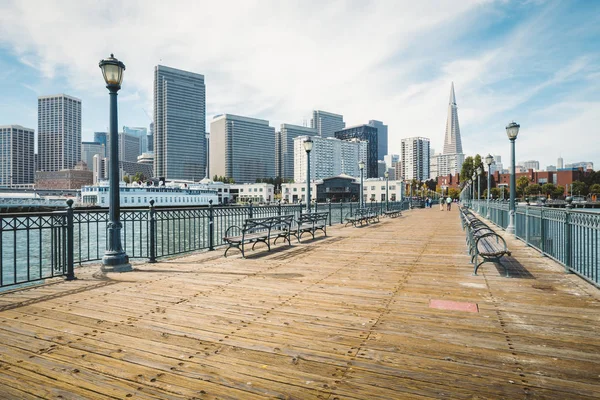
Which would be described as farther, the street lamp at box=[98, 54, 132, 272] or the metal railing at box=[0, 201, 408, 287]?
the street lamp at box=[98, 54, 132, 272]

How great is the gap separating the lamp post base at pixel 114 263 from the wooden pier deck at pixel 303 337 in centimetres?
39

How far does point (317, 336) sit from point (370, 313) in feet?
3.73

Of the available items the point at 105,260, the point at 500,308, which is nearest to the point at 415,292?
the point at 500,308

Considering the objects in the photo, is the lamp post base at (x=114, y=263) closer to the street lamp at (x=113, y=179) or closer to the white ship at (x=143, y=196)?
the street lamp at (x=113, y=179)

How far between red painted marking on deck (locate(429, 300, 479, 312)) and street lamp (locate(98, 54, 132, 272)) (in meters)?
6.47

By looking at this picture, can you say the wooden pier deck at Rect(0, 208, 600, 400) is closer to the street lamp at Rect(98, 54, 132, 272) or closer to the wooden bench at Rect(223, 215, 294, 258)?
the street lamp at Rect(98, 54, 132, 272)

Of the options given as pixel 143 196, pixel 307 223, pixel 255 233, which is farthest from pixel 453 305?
pixel 143 196

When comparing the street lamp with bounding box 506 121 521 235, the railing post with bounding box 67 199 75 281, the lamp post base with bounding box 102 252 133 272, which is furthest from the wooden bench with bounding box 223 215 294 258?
the street lamp with bounding box 506 121 521 235

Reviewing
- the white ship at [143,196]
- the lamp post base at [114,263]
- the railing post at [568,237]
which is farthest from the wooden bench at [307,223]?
the white ship at [143,196]

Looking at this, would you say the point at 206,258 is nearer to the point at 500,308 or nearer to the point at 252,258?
the point at 252,258

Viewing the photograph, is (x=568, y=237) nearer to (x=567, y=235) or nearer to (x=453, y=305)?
(x=567, y=235)

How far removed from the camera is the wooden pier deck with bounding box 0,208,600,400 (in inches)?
119

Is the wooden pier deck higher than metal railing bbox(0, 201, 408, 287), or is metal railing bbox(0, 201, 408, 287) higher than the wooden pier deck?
metal railing bbox(0, 201, 408, 287)

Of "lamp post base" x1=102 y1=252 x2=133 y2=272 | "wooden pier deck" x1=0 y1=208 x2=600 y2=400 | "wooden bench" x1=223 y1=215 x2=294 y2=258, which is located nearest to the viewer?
"wooden pier deck" x1=0 y1=208 x2=600 y2=400
